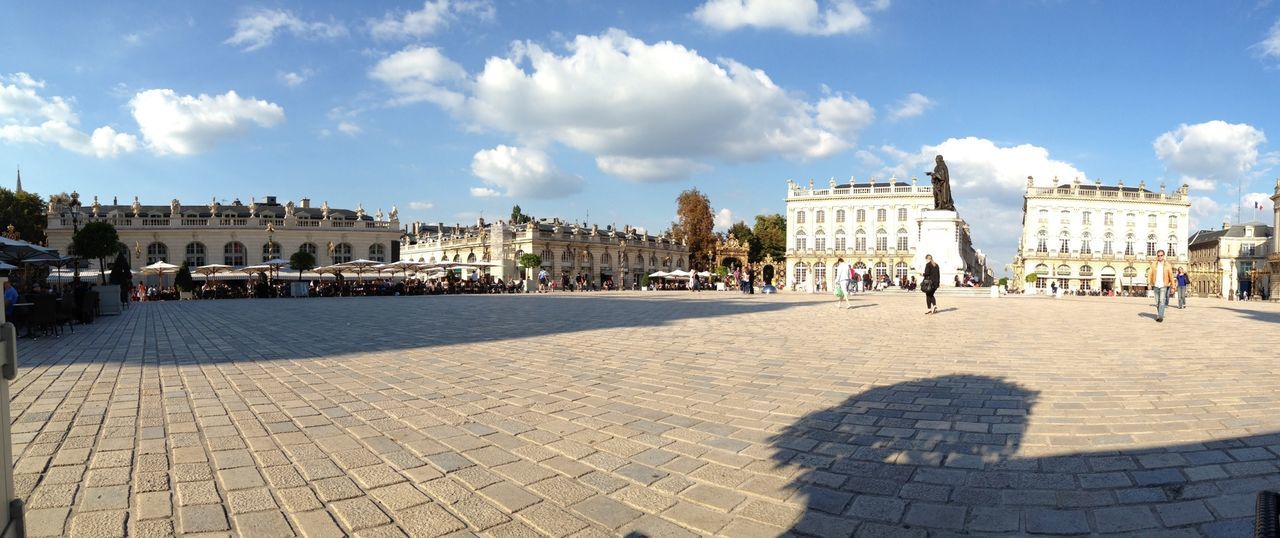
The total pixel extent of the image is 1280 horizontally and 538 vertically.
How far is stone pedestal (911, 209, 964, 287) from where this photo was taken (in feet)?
101

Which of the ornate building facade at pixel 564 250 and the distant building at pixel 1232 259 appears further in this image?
the distant building at pixel 1232 259

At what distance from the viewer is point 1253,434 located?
4.20m

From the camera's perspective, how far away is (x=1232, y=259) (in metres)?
79.9

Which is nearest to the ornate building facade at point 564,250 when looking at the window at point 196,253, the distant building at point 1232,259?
the window at point 196,253

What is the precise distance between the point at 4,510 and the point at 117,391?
494cm

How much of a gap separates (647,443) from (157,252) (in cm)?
6845

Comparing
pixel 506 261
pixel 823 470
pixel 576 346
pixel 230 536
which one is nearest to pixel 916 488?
pixel 823 470

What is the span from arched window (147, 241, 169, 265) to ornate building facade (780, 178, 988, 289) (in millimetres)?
63275

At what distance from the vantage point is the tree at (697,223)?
258ft

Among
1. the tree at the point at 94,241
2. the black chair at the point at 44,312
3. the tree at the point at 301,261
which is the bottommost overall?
the black chair at the point at 44,312

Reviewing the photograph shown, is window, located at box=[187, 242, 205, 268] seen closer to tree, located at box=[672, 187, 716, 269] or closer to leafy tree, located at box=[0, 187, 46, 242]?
leafy tree, located at box=[0, 187, 46, 242]

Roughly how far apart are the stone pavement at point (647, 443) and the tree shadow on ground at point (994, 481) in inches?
0.7

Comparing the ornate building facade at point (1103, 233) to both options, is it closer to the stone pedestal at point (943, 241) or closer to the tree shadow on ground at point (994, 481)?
the stone pedestal at point (943, 241)

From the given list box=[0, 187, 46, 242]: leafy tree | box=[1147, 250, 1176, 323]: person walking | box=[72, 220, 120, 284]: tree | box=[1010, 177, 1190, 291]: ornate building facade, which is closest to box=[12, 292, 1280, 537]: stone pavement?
box=[1147, 250, 1176, 323]: person walking
